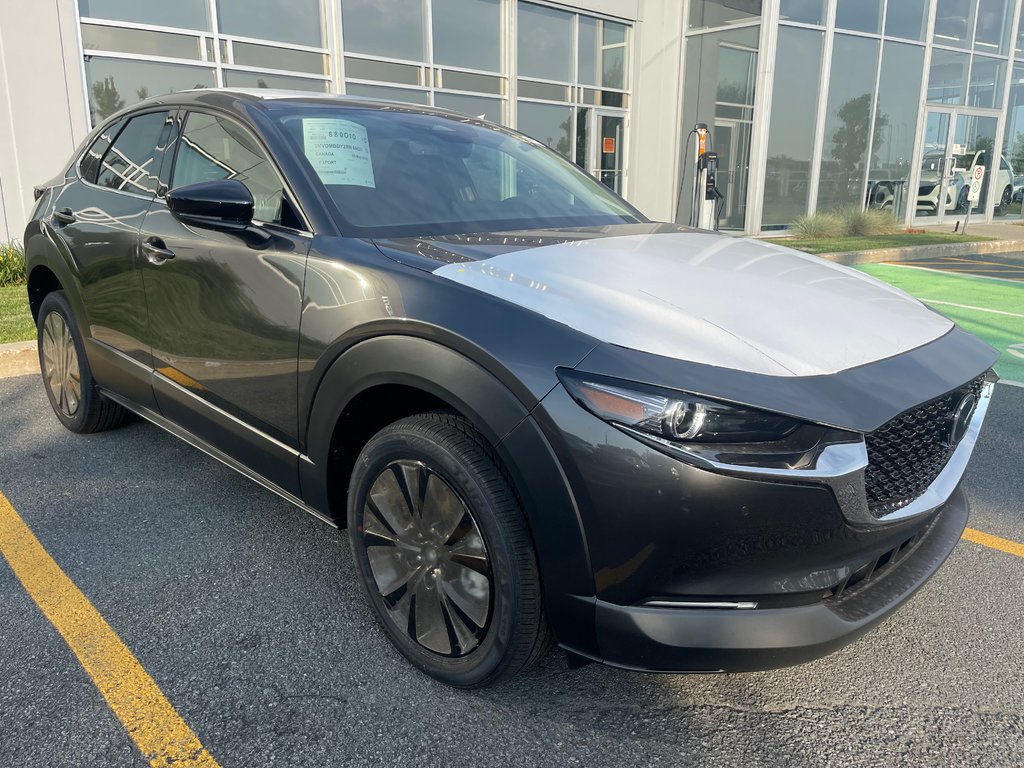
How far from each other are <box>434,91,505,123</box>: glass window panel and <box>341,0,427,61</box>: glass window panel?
2.36ft

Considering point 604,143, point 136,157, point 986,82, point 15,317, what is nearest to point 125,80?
point 15,317

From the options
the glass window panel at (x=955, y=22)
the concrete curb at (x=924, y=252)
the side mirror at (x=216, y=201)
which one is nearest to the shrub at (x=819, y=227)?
the concrete curb at (x=924, y=252)

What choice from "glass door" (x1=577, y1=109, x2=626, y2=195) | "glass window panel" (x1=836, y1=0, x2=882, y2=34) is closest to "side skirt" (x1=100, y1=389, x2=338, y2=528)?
"glass door" (x1=577, y1=109, x2=626, y2=195)

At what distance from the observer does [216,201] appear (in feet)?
8.23

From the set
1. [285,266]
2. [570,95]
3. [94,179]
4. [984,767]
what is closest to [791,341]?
[984,767]

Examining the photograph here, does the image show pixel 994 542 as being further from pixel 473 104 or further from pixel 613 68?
pixel 613 68

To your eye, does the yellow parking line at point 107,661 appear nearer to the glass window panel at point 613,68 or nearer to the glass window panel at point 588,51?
the glass window panel at point 588,51

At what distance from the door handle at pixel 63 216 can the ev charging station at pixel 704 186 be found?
11.6 m

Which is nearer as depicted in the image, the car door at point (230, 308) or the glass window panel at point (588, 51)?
the car door at point (230, 308)

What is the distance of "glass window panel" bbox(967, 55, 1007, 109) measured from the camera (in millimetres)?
19297

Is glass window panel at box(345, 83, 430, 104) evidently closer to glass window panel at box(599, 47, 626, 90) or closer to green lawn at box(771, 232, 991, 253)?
glass window panel at box(599, 47, 626, 90)

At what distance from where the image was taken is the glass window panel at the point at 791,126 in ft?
52.3

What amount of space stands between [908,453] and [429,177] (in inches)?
73.8

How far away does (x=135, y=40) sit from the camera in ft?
33.2
